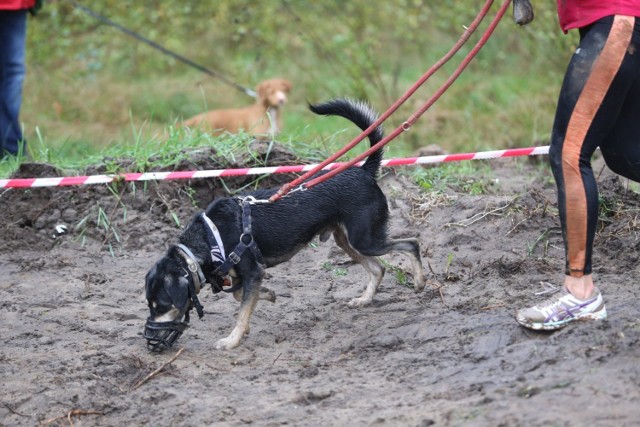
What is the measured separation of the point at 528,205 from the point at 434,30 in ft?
27.5

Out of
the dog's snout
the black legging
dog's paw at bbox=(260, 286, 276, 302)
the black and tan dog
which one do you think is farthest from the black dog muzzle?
the dog's snout

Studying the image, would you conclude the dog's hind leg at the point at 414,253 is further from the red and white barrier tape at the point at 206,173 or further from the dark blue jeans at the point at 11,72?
the dark blue jeans at the point at 11,72

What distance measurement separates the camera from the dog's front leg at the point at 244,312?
4910 millimetres

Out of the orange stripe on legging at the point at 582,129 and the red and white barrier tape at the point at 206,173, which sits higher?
the orange stripe on legging at the point at 582,129

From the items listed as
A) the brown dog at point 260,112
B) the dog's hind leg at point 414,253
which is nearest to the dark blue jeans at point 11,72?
the brown dog at point 260,112

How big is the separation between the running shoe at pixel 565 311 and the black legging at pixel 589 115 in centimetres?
13

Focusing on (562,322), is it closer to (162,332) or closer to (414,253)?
(414,253)

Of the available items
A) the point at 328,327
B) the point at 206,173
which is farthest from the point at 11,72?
the point at 328,327

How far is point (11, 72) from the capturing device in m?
8.53

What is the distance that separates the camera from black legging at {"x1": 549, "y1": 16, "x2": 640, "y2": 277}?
3826mm

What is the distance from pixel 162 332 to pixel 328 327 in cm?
102

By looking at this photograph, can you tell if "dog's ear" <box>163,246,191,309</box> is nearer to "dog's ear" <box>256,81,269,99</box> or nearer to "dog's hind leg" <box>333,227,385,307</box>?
"dog's hind leg" <box>333,227,385,307</box>

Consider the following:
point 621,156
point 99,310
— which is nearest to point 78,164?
point 99,310

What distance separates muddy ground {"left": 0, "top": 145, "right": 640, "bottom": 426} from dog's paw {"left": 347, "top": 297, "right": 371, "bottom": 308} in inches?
2.3
